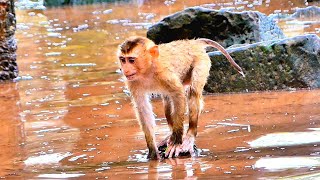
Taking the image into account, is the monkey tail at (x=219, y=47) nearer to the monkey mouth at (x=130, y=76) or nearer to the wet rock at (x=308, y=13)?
the monkey mouth at (x=130, y=76)

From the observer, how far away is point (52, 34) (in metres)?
17.1

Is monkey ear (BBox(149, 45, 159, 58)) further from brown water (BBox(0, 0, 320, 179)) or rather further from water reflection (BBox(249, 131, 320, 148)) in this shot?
water reflection (BBox(249, 131, 320, 148))

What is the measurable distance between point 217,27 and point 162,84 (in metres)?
4.63

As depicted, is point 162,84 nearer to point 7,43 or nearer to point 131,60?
point 131,60

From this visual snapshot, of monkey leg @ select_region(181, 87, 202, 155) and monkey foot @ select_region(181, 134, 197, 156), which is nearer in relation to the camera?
monkey foot @ select_region(181, 134, 197, 156)

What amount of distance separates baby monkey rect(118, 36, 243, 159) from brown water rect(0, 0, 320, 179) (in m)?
0.18

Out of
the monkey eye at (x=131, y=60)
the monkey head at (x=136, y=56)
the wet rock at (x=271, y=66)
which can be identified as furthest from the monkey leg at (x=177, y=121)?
the wet rock at (x=271, y=66)

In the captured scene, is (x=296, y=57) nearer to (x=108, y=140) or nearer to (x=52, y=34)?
(x=108, y=140)

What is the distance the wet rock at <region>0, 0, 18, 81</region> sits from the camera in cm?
1106

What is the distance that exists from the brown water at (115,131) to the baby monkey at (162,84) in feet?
0.59

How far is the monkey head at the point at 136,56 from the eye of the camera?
5754mm

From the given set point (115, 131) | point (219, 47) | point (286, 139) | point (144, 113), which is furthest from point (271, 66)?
point (144, 113)

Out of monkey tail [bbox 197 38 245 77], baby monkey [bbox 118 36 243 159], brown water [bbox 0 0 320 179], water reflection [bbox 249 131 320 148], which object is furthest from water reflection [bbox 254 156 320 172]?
monkey tail [bbox 197 38 245 77]

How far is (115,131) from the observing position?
23.1 feet
